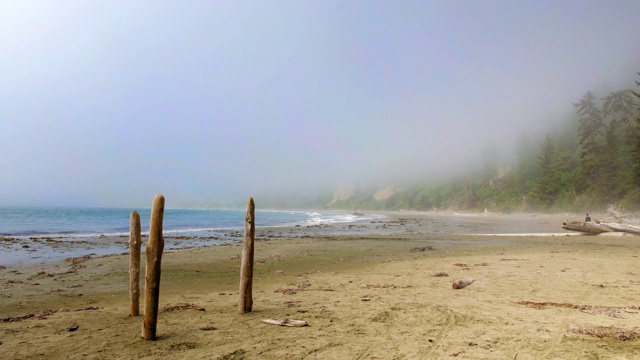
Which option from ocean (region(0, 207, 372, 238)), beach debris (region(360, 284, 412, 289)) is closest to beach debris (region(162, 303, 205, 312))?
beach debris (region(360, 284, 412, 289))

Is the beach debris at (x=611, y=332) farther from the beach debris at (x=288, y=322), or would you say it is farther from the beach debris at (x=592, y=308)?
the beach debris at (x=288, y=322)

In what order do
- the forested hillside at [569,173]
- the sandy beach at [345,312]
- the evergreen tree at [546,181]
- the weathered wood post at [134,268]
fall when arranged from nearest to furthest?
the sandy beach at [345,312] < the weathered wood post at [134,268] < the forested hillside at [569,173] < the evergreen tree at [546,181]

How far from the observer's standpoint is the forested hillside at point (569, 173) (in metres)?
72.6

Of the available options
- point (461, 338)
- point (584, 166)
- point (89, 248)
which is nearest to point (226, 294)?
point (461, 338)

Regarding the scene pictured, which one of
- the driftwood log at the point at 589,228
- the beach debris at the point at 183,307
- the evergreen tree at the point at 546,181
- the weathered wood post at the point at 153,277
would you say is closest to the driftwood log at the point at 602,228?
the driftwood log at the point at 589,228

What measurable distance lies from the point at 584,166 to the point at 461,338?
92.9 metres

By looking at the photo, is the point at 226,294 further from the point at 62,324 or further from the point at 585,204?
the point at 585,204

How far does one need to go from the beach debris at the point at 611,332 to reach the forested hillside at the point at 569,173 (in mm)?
60950

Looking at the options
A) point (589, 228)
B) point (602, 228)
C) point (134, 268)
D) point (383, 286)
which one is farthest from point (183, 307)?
point (602, 228)

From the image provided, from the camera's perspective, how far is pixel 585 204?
246ft

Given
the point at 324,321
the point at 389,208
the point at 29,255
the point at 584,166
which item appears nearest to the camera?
the point at 324,321

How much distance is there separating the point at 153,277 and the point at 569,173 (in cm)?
10578

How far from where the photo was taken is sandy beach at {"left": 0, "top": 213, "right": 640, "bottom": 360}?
274 inches

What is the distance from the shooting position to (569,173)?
89.3 m
